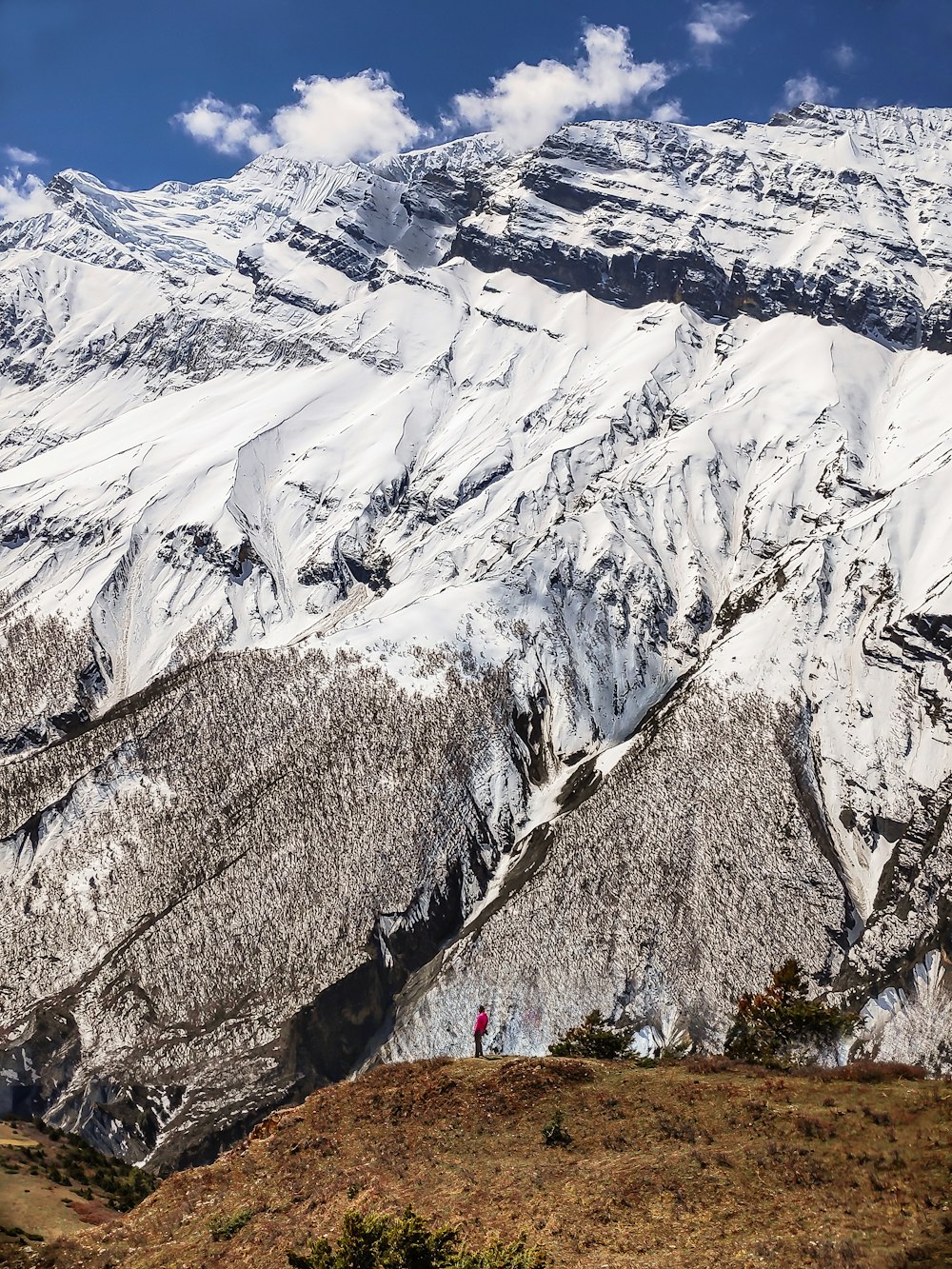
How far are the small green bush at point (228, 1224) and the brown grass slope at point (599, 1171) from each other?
7 centimetres

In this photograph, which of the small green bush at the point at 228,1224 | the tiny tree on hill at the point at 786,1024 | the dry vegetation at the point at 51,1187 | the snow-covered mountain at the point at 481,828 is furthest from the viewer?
the snow-covered mountain at the point at 481,828

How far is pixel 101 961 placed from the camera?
108 meters

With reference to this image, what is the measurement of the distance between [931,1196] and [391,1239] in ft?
42.8

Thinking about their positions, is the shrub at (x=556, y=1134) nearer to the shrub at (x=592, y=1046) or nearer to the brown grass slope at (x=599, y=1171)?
the brown grass slope at (x=599, y=1171)

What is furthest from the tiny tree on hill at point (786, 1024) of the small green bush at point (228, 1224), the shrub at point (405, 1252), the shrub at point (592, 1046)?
the shrub at point (405, 1252)

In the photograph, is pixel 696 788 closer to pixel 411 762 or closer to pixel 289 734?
pixel 411 762

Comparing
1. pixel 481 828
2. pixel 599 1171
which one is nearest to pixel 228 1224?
pixel 599 1171

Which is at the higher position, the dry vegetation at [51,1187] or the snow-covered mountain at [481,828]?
the snow-covered mountain at [481,828]

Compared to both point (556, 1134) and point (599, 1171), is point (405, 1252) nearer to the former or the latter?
point (599, 1171)

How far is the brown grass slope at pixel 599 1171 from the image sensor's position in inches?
876

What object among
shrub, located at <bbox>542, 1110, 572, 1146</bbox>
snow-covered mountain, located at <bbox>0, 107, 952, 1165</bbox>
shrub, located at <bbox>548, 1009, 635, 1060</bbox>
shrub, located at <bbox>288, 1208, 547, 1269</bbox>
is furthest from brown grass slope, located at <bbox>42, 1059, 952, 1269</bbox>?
snow-covered mountain, located at <bbox>0, 107, 952, 1165</bbox>

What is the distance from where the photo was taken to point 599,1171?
26.4 metres

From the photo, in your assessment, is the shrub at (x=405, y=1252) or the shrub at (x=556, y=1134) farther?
the shrub at (x=556, y=1134)

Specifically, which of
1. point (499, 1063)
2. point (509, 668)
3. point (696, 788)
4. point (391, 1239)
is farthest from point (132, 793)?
point (391, 1239)
